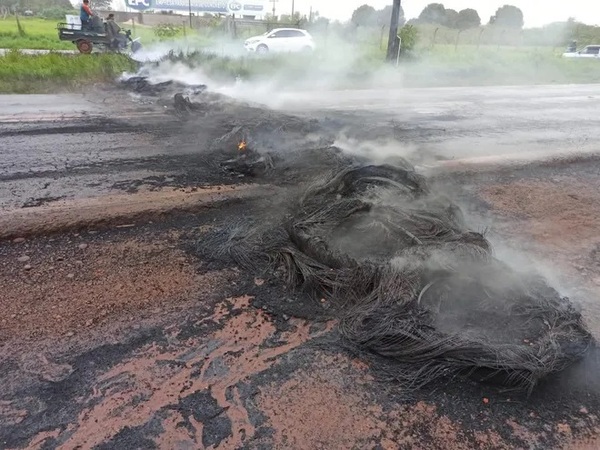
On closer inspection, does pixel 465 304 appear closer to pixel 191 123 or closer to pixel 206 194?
pixel 206 194

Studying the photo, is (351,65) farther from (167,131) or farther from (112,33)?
(167,131)

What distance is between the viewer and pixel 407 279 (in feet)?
10.7

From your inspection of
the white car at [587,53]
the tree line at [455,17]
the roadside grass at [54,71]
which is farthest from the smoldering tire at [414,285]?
the tree line at [455,17]

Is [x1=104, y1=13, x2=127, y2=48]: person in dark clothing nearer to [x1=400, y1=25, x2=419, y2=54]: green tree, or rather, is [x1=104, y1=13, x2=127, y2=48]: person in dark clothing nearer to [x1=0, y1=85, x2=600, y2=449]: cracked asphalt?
[x1=400, y1=25, x2=419, y2=54]: green tree

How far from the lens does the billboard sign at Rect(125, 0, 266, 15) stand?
118 ft

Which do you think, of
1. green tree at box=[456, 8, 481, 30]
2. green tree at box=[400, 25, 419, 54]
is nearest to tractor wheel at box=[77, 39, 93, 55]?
green tree at box=[400, 25, 419, 54]

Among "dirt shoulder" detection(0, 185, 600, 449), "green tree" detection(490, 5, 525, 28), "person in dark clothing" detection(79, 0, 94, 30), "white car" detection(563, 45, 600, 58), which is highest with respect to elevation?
"green tree" detection(490, 5, 525, 28)

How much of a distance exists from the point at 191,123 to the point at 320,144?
10.1 ft

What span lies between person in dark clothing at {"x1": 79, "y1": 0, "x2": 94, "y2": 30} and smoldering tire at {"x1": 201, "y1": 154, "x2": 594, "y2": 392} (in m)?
16.4

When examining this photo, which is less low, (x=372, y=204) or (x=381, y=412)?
(x=372, y=204)

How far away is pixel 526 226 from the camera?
4.90 meters

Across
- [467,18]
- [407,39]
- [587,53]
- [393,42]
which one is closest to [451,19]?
[467,18]

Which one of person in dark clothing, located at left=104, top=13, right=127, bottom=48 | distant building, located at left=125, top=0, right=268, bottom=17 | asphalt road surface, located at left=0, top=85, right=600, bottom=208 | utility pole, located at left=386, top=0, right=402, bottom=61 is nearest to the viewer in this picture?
asphalt road surface, located at left=0, top=85, right=600, bottom=208

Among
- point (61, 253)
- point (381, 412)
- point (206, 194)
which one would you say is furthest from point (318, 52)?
point (381, 412)
